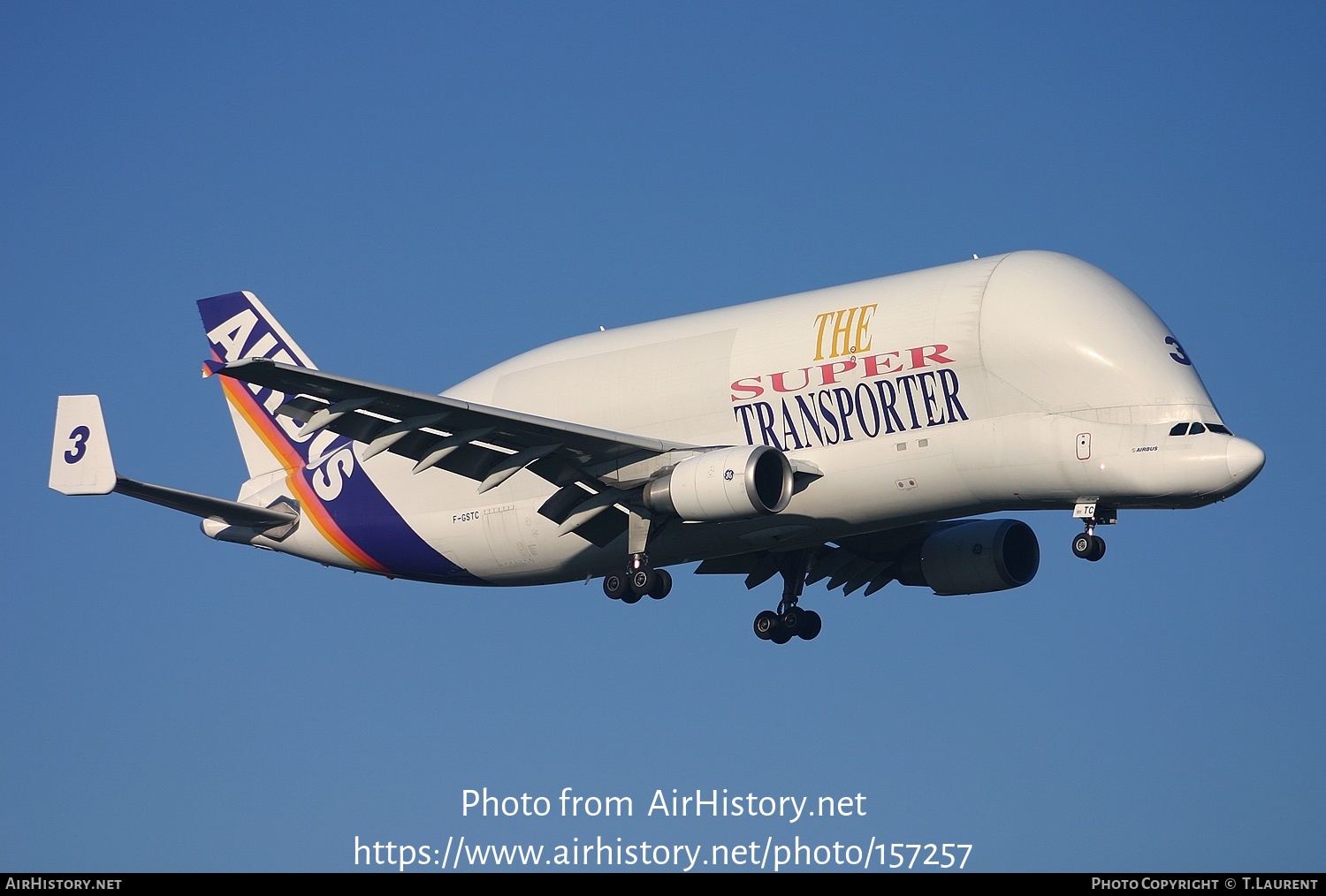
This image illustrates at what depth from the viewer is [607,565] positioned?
4850 centimetres

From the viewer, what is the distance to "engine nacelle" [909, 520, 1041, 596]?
50.6 m

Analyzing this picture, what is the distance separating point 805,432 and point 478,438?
740cm

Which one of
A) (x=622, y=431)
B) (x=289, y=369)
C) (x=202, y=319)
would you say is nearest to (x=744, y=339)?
(x=622, y=431)

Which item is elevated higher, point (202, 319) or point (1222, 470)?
point (202, 319)

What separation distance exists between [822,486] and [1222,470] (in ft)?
28.7

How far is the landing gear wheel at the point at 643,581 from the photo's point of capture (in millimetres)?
45656

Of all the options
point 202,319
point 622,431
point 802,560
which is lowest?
point 802,560

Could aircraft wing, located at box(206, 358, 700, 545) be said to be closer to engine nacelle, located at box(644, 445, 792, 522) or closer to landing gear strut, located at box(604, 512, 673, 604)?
landing gear strut, located at box(604, 512, 673, 604)

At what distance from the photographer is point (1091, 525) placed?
142ft

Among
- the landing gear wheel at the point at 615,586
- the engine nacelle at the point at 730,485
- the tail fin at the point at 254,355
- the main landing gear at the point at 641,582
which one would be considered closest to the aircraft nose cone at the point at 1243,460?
the engine nacelle at the point at 730,485

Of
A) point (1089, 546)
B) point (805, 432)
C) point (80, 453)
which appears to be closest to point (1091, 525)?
point (1089, 546)

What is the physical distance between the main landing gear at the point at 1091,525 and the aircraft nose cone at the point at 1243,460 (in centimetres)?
300

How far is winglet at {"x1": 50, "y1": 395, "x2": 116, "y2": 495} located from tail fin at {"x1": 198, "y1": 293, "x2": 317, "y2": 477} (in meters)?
10.1

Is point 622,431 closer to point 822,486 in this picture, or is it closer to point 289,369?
point 822,486
